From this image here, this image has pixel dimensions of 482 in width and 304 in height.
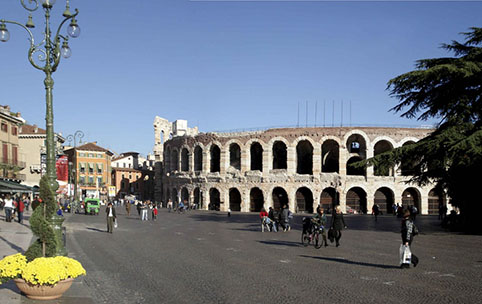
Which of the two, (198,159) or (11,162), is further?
(198,159)

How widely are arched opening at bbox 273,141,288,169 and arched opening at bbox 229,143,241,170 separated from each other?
4.69 m

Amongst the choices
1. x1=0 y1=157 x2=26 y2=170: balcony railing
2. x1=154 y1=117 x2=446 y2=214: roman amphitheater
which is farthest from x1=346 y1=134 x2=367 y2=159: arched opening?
x1=0 y1=157 x2=26 y2=170: balcony railing

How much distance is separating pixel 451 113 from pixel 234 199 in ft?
114

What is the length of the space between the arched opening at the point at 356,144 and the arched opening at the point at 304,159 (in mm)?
5090

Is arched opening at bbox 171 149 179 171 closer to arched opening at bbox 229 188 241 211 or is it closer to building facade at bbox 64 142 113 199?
arched opening at bbox 229 188 241 211

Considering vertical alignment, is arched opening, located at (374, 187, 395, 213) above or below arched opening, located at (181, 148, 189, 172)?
below

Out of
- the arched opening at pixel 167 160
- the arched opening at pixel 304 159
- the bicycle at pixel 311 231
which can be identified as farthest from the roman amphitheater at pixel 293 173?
the bicycle at pixel 311 231

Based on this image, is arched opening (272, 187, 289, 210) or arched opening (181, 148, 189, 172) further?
arched opening (181, 148, 189, 172)

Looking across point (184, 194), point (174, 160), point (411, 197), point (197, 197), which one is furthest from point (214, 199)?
point (411, 197)

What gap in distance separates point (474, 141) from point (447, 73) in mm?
4454

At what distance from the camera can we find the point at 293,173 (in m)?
51.4

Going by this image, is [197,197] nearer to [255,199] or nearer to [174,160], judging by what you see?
[174,160]

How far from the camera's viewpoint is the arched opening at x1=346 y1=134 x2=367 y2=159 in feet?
169

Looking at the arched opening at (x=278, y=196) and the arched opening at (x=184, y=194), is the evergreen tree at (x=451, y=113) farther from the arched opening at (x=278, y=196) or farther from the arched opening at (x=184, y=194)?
the arched opening at (x=184, y=194)
